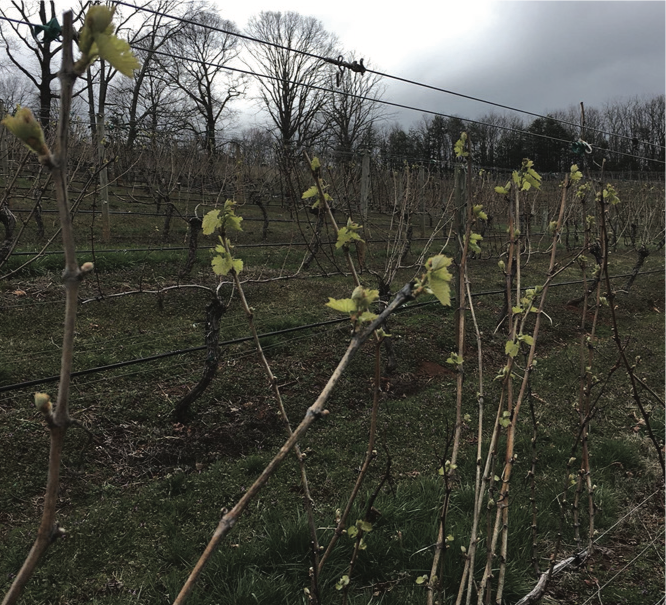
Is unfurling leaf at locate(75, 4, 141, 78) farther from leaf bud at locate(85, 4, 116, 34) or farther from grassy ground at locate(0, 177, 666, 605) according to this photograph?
grassy ground at locate(0, 177, 666, 605)

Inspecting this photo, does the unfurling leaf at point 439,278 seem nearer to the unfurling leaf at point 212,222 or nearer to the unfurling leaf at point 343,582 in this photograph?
the unfurling leaf at point 212,222

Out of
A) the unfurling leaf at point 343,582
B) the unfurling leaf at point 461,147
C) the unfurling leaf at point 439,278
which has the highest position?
the unfurling leaf at point 461,147

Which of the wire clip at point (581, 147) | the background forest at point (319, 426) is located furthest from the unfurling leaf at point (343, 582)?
the wire clip at point (581, 147)

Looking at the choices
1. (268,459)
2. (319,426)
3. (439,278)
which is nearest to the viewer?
(439,278)

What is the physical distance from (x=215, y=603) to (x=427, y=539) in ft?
3.24

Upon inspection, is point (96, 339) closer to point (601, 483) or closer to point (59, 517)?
point (59, 517)

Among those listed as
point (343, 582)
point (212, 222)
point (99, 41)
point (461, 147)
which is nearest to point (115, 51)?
point (99, 41)

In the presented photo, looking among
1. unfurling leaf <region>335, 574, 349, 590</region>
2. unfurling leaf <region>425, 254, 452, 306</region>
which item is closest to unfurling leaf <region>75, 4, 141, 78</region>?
unfurling leaf <region>425, 254, 452, 306</region>

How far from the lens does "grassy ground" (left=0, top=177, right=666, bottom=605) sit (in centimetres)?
219

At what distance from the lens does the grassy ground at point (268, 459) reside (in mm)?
2189

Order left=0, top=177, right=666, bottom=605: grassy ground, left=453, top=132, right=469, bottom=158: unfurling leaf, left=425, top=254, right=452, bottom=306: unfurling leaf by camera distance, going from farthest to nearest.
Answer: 1. left=0, top=177, right=666, bottom=605: grassy ground
2. left=453, top=132, right=469, bottom=158: unfurling leaf
3. left=425, top=254, right=452, bottom=306: unfurling leaf

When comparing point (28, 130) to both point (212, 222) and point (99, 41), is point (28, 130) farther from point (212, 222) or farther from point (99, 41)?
point (212, 222)

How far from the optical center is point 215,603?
1.94 m

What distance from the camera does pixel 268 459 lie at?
3285 mm
